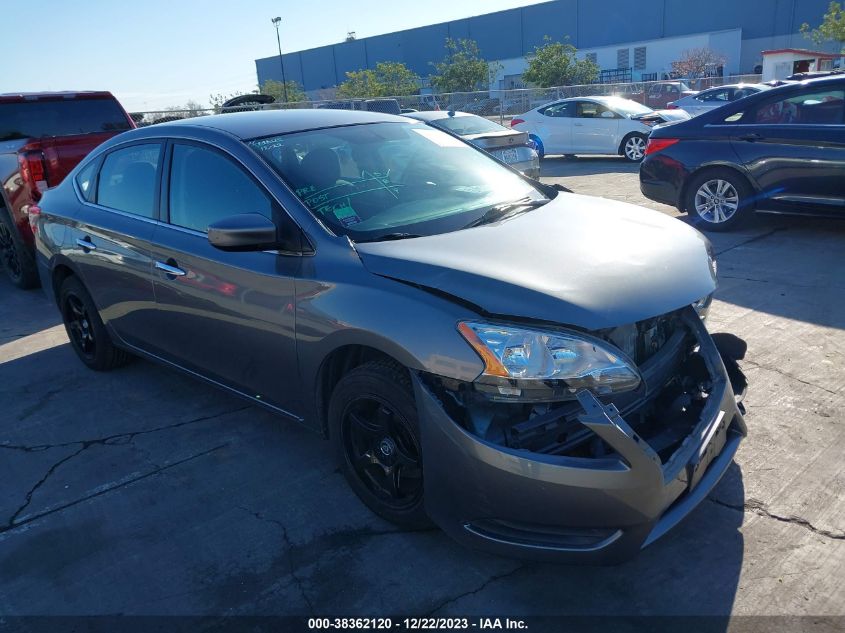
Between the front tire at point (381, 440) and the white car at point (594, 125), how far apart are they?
13049 mm

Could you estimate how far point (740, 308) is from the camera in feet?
17.9

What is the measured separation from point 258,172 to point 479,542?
1.99m

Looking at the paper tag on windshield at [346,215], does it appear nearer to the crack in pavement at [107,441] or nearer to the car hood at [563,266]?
the car hood at [563,266]

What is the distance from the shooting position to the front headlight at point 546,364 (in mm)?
2428

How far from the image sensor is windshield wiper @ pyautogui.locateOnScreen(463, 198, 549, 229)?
3.36 meters

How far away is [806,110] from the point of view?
23.8 feet

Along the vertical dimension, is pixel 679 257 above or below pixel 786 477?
above

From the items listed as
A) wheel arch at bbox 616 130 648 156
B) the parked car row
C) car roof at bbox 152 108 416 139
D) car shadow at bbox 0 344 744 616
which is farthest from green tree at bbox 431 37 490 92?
car shadow at bbox 0 344 744 616

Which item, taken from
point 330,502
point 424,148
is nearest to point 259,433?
point 330,502

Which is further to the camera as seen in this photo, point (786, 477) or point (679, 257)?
point (786, 477)

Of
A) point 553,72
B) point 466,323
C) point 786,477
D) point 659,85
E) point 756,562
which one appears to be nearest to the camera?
point 466,323

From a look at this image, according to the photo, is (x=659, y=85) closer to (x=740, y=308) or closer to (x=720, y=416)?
(x=740, y=308)

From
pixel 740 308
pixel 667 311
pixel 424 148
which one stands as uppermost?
pixel 424 148

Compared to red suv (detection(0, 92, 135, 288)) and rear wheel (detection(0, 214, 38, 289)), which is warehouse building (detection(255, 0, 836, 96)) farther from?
rear wheel (detection(0, 214, 38, 289))
